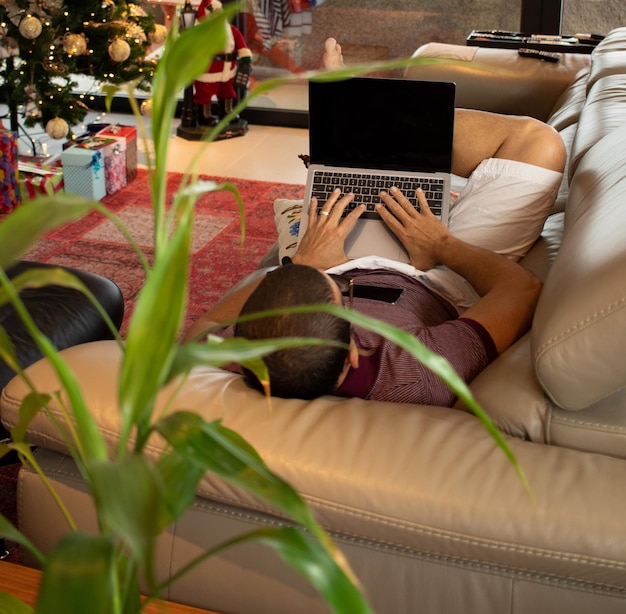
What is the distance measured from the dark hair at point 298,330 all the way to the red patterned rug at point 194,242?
1.52 meters

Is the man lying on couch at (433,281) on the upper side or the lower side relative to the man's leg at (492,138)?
lower

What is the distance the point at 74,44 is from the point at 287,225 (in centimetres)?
183

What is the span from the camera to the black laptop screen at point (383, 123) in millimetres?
2031

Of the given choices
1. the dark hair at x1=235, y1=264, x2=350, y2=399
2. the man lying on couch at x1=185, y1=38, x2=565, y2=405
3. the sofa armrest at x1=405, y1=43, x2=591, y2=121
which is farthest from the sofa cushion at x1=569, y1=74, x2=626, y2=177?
the dark hair at x1=235, y1=264, x2=350, y2=399

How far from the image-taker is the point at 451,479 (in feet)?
3.64

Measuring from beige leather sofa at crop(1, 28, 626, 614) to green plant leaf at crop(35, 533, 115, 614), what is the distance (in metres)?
0.61

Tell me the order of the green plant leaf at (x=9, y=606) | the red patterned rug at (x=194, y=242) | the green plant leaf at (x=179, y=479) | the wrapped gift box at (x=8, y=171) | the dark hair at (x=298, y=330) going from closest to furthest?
the green plant leaf at (x=179, y=479), the green plant leaf at (x=9, y=606), the dark hair at (x=298, y=330), the red patterned rug at (x=194, y=242), the wrapped gift box at (x=8, y=171)

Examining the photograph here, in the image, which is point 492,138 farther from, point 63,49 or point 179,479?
point 63,49

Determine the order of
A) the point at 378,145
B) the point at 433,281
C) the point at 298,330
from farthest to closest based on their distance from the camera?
the point at 378,145, the point at 433,281, the point at 298,330

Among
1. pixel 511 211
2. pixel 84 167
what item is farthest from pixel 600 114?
pixel 84 167

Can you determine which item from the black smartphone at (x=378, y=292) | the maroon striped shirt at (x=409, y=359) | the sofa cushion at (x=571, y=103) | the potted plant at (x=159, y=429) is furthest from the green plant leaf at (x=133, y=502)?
the sofa cushion at (x=571, y=103)

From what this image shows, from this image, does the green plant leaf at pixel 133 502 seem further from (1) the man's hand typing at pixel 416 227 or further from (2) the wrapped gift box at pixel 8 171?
(2) the wrapped gift box at pixel 8 171

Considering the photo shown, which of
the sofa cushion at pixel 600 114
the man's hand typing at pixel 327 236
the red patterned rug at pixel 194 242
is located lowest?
the red patterned rug at pixel 194 242

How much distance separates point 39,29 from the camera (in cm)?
347
